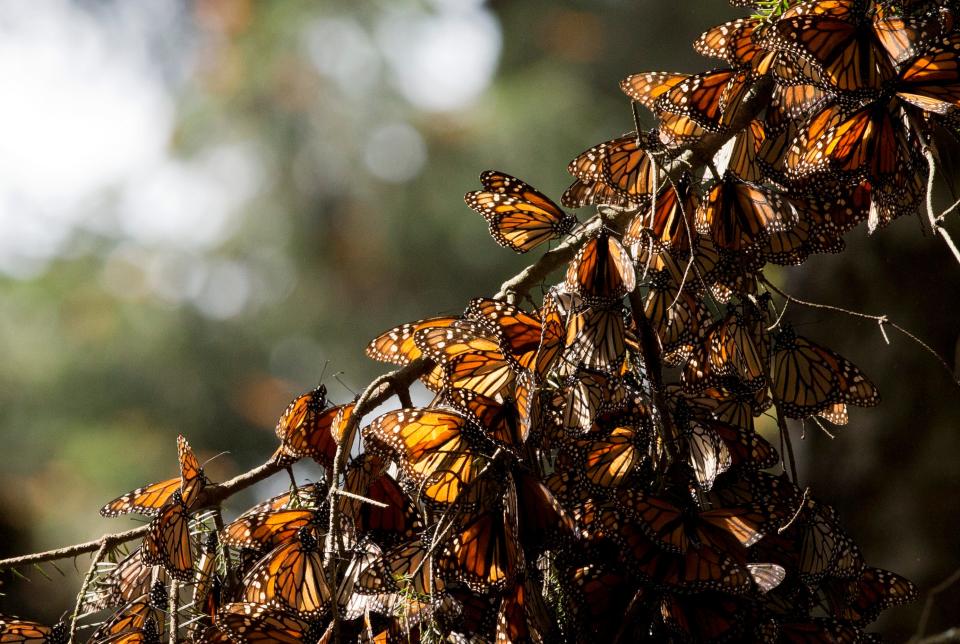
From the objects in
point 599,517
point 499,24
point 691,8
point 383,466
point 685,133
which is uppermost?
point 499,24

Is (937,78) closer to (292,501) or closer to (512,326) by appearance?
(512,326)

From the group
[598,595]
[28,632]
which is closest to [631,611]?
[598,595]

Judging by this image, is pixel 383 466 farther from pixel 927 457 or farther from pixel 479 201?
pixel 927 457

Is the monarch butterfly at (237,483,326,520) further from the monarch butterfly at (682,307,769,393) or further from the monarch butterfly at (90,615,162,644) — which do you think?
the monarch butterfly at (682,307,769,393)

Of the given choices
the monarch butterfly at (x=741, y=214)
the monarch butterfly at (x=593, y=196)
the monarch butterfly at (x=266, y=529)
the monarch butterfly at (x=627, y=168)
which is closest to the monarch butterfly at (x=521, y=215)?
the monarch butterfly at (x=593, y=196)

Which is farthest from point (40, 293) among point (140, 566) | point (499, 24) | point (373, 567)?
point (373, 567)

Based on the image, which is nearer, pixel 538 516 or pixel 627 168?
pixel 538 516
